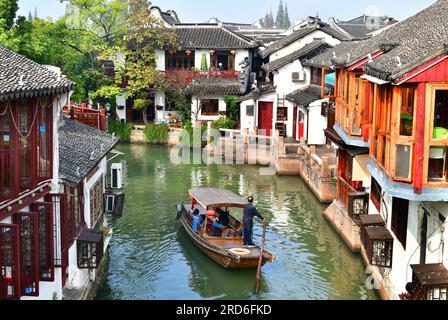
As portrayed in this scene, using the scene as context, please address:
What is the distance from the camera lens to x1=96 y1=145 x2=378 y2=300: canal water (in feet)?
59.8

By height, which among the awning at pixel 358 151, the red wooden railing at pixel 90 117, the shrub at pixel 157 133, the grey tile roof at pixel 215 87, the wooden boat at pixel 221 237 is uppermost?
the grey tile roof at pixel 215 87

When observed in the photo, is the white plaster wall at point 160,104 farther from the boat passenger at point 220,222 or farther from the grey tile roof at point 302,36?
the boat passenger at point 220,222

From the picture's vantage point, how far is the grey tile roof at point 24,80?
10.8m

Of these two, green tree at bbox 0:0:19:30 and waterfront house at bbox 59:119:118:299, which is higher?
green tree at bbox 0:0:19:30

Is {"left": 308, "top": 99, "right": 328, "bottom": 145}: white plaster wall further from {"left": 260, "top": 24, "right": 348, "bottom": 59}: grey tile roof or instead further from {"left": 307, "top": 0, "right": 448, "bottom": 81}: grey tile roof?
{"left": 307, "top": 0, "right": 448, "bottom": 81}: grey tile roof

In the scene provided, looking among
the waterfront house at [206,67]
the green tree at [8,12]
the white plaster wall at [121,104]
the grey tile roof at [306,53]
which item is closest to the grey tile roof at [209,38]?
the waterfront house at [206,67]

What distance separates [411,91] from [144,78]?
1363 inches

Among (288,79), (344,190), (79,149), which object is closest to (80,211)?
(79,149)

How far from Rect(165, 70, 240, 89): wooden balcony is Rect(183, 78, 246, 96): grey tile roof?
0.63 m

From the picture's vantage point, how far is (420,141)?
40.3ft

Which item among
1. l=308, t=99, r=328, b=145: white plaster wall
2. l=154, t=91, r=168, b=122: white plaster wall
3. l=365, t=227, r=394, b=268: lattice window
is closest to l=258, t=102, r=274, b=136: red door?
l=308, t=99, r=328, b=145: white plaster wall

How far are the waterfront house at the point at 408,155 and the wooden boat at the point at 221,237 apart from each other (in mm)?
3454

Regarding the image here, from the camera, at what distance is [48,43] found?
112 ft

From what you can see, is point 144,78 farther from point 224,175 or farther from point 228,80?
point 224,175
